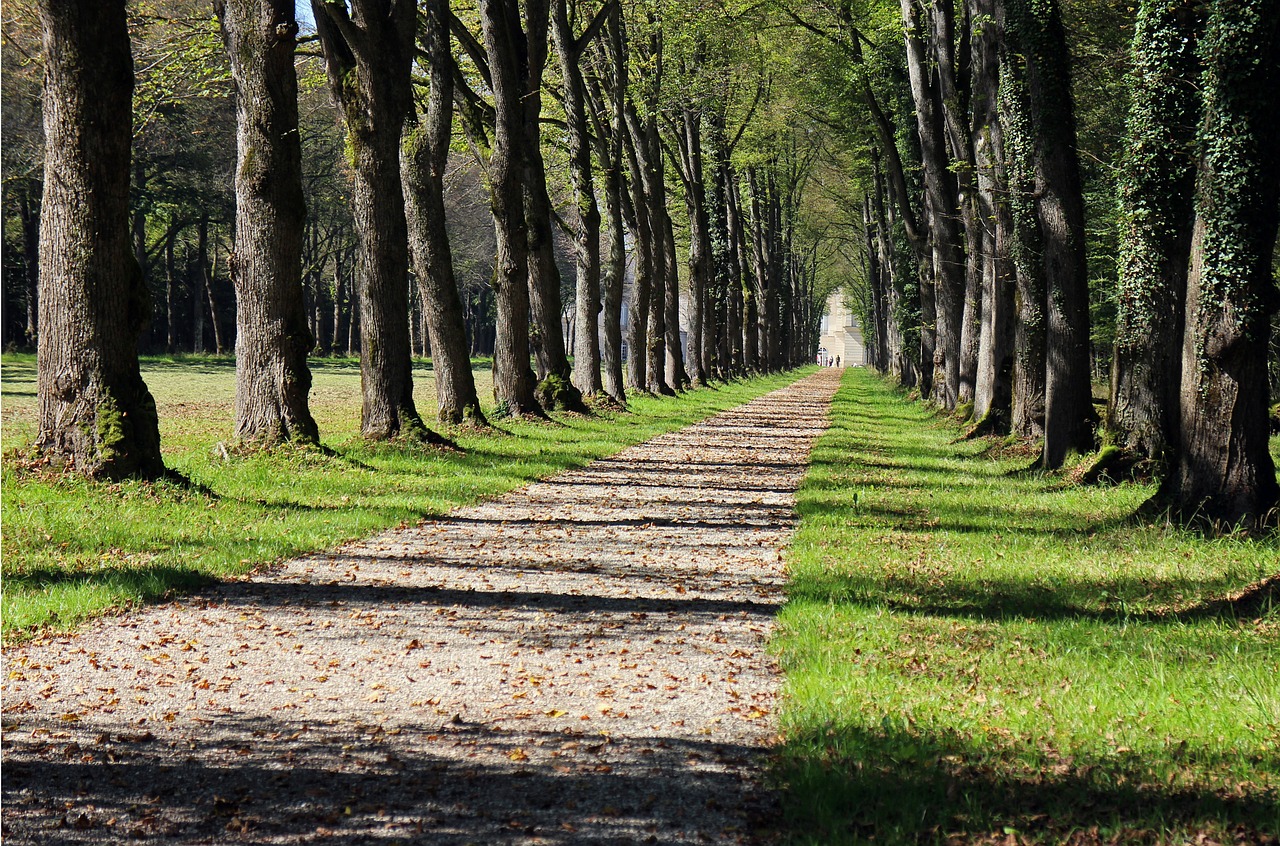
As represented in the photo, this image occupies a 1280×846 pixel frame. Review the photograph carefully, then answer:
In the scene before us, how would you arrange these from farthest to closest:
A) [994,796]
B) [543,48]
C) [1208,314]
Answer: [543,48] → [1208,314] → [994,796]

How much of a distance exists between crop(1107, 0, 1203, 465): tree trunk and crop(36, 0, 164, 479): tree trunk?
9.20 meters

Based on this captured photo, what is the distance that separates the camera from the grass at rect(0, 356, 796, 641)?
288 inches

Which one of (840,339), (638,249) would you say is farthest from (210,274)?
(840,339)

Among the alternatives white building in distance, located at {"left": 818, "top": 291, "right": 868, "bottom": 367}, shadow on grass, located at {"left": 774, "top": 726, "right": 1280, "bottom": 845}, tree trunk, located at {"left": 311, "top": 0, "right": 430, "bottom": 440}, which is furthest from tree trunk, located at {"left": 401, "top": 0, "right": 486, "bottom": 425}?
white building in distance, located at {"left": 818, "top": 291, "right": 868, "bottom": 367}

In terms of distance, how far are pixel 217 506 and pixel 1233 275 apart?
852cm

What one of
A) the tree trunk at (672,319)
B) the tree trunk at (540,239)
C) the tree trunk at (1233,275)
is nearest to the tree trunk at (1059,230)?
the tree trunk at (1233,275)

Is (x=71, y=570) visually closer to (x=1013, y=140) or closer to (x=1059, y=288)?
(x=1059, y=288)

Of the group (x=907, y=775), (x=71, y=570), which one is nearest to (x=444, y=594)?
(x=71, y=570)

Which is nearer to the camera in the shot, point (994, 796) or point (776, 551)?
point (994, 796)

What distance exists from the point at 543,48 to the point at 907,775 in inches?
735

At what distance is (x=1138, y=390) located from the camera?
12.7 m

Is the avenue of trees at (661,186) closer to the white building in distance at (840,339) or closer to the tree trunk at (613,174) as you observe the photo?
the tree trunk at (613,174)

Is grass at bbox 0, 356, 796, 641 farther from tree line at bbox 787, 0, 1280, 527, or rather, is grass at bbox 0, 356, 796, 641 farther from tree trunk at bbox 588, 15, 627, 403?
tree trunk at bbox 588, 15, 627, 403

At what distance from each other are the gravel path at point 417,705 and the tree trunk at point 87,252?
2910 mm
